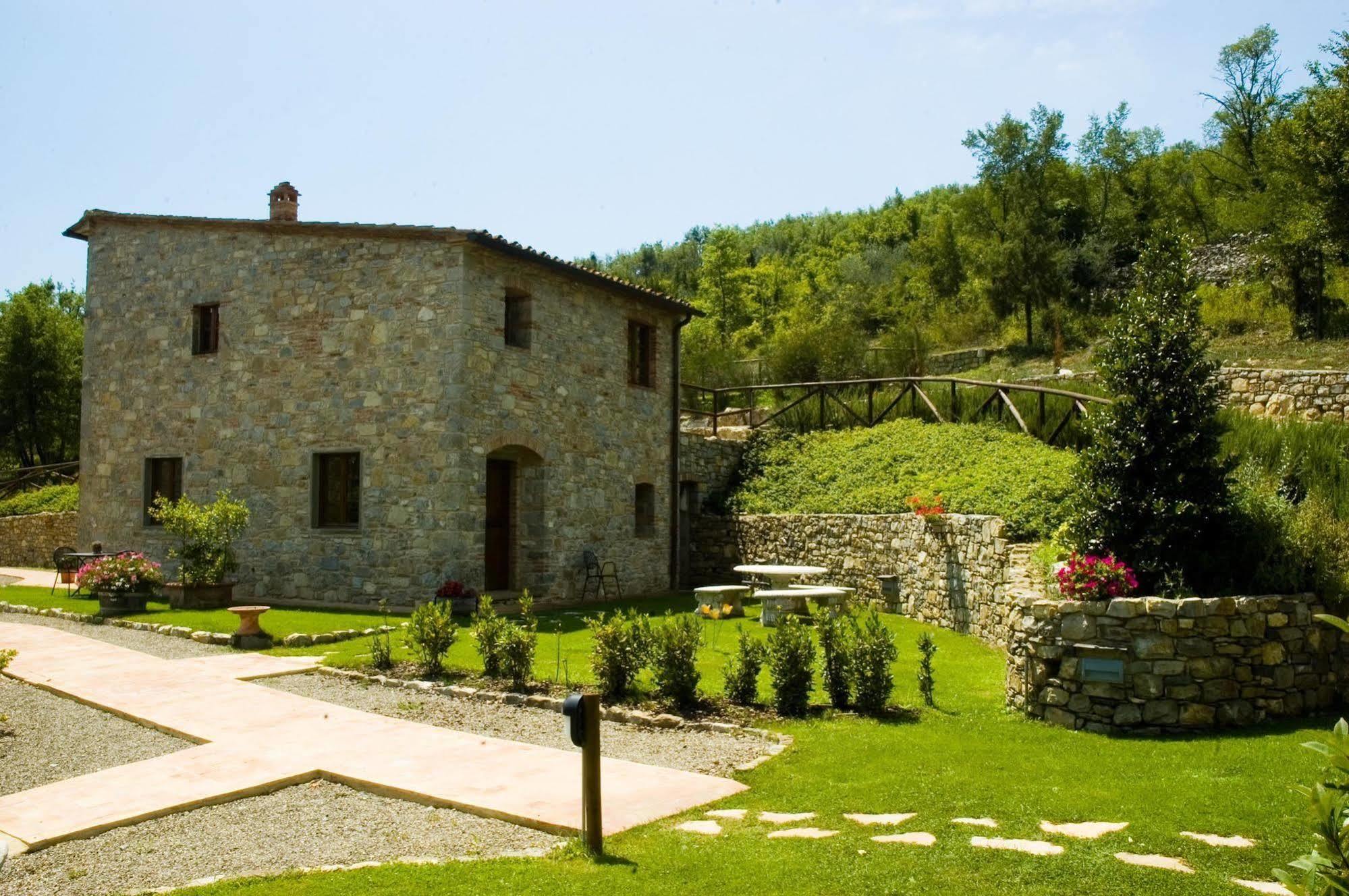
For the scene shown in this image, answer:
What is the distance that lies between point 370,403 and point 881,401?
451 inches

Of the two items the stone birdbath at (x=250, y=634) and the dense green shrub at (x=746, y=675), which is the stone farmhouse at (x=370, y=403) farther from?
the dense green shrub at (x=746, y=675)

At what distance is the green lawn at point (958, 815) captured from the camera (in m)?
4.48

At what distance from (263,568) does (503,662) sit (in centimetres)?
842

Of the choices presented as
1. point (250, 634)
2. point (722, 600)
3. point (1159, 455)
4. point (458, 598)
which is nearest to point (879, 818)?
point (1159, 455)

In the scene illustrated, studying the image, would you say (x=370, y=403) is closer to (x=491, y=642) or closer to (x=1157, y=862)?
(x=491, y=642)

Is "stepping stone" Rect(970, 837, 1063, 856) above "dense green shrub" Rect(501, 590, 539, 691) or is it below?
below

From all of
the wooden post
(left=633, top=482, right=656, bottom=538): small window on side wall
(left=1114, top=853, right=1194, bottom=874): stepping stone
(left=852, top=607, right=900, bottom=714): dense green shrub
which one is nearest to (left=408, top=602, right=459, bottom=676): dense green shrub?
(left=852, top=607, right=900, bottom=714): dense green shrub

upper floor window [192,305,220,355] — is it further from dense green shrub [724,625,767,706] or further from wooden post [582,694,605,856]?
wooden post [582,694,605,856]

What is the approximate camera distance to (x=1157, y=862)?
4648 mm

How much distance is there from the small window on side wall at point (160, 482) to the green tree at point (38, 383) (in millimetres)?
17901

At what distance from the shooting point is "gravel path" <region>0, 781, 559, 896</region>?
489 centimetres

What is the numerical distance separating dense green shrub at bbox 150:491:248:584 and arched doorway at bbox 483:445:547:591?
152 inches

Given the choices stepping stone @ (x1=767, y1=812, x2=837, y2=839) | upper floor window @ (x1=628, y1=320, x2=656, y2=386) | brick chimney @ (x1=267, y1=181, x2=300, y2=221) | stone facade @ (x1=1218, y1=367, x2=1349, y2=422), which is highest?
brick chimney @ (x1=267, y1=181, x2=300, y2=221)

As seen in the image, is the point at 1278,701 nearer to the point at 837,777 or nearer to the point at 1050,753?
the point at 1050,753
